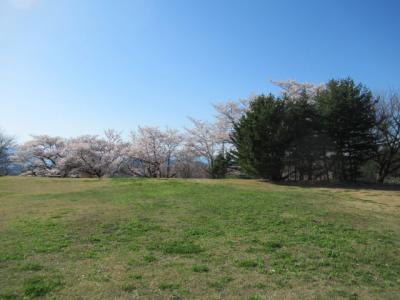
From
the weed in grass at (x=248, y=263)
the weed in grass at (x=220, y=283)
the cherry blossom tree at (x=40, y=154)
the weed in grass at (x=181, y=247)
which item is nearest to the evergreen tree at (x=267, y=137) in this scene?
the weed in grass at (x=181, y=247)

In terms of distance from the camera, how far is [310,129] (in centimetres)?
2194

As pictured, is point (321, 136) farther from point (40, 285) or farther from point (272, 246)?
point (40, 285)

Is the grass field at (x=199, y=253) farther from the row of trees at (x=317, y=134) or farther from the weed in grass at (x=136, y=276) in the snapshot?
the row of trees at (x=317, y=134)

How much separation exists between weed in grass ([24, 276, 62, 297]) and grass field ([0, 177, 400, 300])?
13 millimetres

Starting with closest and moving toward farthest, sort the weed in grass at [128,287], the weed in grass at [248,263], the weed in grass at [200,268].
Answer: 1. the weed in grass at [128,287]
2. the weed in grass at [200,268]
3. the weed in grass at [248,263]

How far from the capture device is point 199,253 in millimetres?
5477

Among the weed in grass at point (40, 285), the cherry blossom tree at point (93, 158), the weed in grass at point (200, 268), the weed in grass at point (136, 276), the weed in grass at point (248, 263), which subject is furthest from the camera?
the cherry blossom tree at point (93, 158)

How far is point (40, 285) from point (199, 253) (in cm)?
255

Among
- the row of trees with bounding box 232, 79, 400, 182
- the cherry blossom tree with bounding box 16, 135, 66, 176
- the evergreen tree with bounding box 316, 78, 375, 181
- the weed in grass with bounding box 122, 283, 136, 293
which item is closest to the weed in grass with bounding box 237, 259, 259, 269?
the weed in grass with bounding box 122, 283, 136, 293

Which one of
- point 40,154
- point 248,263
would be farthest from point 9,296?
point 40,154

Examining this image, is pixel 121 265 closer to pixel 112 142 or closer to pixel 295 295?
pixel 295 295

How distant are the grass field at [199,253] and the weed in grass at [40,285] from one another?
0.01 m

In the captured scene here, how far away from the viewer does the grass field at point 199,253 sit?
4.00 m

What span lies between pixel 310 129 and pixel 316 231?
16.2 meters
